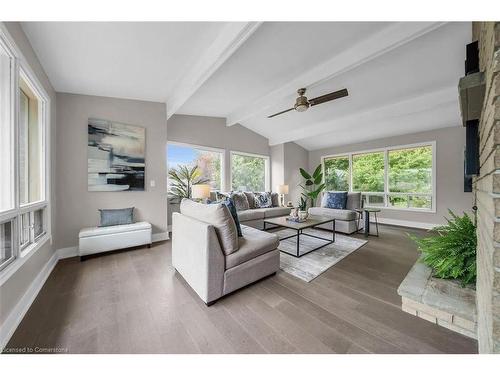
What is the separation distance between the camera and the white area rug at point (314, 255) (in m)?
2.41

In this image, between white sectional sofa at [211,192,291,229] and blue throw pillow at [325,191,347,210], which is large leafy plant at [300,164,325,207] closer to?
blue throw pillow at [325,191,347,210]

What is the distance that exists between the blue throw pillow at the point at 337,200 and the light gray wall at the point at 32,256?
514 centimetres

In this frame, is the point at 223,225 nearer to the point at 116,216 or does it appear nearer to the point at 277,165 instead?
the point at 116,216

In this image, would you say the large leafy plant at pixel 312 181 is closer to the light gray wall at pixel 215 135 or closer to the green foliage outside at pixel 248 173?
the green foliage outside at pixel 248 173

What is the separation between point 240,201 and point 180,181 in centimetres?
154

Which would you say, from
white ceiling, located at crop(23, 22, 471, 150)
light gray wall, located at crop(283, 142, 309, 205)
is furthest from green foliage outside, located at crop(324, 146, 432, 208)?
light gray wall, located at crop(283, 142, 309, 205)

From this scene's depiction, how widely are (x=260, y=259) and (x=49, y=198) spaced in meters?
2.99

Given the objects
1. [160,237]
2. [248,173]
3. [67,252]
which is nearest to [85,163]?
[67,252]

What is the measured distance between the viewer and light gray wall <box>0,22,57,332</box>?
1.46m

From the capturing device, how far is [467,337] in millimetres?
1353

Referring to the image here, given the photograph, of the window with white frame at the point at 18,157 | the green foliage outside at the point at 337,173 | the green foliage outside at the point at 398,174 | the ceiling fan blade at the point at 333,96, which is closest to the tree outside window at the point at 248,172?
the green foliage outside at the point at 337,173

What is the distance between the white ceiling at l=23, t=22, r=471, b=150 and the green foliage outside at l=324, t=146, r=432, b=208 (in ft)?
3.90
